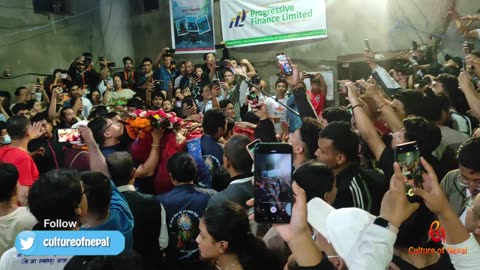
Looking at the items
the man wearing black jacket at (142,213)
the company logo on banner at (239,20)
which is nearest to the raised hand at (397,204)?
the man wearing black jacket at (142,213)

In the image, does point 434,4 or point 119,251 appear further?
point 434,4

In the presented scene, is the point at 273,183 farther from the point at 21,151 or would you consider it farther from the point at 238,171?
the point at 21,151

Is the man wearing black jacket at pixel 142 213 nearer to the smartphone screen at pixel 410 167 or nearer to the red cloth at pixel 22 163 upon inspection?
the red cloth at pixel 22 163

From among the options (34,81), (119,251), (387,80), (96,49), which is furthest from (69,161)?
(96,49)

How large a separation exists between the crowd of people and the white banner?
3.09 meters

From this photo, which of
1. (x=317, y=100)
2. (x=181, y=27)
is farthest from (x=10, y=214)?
(x=181, y=27)

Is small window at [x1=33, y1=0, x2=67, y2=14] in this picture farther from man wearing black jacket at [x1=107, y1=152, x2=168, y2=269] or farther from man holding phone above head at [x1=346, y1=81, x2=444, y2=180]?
man holding phone above head at [x1=346, y1=81, x2=444, y2=180]

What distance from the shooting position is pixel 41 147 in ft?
10.7

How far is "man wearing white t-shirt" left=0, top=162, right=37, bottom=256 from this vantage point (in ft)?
6.05

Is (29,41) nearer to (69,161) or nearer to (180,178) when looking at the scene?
(69,161)

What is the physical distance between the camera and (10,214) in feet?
6.18

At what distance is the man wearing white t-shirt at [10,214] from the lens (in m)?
1.84

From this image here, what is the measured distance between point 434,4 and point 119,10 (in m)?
6.19

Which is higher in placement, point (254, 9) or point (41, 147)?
point (254, 9)
